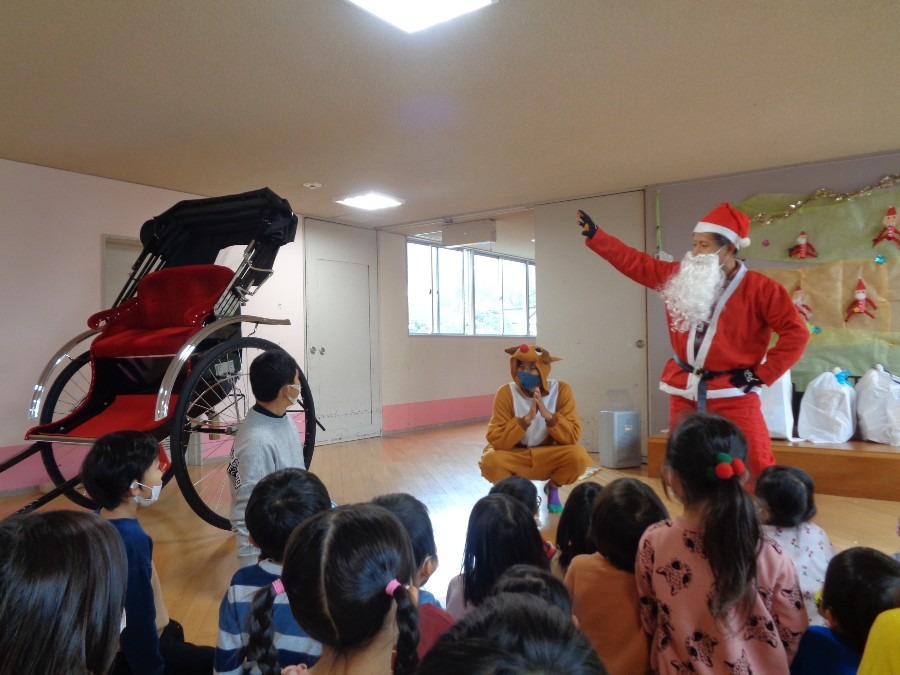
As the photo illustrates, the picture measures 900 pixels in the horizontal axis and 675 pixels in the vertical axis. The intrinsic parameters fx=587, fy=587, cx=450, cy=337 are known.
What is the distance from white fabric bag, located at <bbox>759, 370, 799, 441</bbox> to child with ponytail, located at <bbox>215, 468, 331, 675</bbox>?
3606mm

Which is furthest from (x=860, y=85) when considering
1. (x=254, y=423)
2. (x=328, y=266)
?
(x=328, y=266)

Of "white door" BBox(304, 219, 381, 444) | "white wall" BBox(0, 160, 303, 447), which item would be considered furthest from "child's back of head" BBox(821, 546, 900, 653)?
"white door" BBox(304, 219, 381, 444)

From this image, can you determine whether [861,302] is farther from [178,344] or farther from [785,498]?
[178,344]

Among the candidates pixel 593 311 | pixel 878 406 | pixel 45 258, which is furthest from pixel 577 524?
pixel 45 258

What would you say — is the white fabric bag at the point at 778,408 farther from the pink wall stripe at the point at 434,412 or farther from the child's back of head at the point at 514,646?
the child's back of head at the point at 514,646

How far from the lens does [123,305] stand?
304 centimetres

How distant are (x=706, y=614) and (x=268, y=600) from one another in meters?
0.77

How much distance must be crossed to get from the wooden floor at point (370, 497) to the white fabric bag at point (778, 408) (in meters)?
0.54

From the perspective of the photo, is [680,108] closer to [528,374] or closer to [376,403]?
[528,374]

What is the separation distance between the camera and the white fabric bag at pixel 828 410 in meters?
3.84

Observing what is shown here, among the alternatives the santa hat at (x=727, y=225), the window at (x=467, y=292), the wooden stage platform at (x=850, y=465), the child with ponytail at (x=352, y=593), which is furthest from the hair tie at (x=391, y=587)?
→ the window at (x=467, y=292)

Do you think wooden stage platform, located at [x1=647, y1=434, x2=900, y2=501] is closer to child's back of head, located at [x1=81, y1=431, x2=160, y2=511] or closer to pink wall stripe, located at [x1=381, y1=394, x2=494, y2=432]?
child's back of head, located at [x1=81, y1=431, x2=160, y2=511]

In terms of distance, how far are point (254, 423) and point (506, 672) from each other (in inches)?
70.5

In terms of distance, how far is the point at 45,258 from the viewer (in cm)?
397
